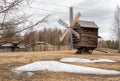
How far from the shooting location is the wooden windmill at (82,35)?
42156mm

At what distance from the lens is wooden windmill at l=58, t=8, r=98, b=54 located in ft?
138

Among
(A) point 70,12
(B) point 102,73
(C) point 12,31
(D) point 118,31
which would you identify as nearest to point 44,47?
(D) point 118,31

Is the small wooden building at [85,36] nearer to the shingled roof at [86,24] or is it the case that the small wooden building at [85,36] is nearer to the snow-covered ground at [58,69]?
the shingled roof at [86,24]

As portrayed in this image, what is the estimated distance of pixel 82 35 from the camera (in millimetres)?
41969

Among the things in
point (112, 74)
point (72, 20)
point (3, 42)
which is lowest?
point (112, 74)

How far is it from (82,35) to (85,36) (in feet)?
2.18

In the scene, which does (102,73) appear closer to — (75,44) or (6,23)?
(6,23)

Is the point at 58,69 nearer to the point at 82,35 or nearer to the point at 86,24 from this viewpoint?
the point at 82,35

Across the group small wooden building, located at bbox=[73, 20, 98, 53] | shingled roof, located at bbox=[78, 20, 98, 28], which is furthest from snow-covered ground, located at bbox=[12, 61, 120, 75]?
shingled roof, located at bbox=[78, 20, 98, 28]

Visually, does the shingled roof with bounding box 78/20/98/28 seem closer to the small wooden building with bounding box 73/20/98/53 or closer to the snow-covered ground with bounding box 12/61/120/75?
the small wooden building with bounding box 73/20/98/53

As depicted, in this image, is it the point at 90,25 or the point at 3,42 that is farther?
the point at 90,25

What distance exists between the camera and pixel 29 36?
4980mm

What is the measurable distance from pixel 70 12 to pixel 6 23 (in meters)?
41.7

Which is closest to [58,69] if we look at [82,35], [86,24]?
[82,35]
